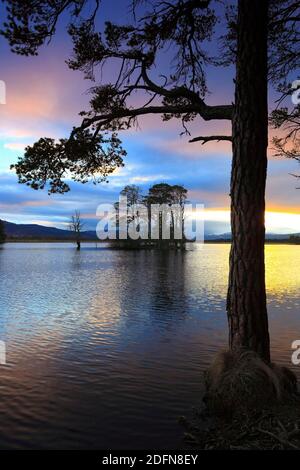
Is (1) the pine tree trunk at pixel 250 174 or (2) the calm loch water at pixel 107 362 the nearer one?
(2) the calm loch water at pixel 107 362

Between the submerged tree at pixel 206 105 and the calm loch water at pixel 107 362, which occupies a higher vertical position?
the submerged tree at pixel 206 105

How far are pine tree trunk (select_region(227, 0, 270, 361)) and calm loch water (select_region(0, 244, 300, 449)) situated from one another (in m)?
2.25

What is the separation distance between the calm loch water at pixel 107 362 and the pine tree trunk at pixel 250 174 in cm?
225

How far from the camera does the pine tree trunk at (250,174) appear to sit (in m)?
7.90

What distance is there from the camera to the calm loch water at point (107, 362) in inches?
286

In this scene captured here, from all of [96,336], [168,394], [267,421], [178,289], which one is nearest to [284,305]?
[178,289]

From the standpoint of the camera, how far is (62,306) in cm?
2181

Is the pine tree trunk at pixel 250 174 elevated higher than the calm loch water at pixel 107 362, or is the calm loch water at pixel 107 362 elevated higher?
the pine tree trunk at pixel 250 174

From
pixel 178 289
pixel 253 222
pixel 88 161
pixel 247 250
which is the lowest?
pixel 178 289

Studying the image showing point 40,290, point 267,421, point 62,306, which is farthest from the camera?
point 40,290

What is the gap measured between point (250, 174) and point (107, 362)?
6929 mm

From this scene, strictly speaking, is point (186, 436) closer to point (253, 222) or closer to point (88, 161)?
point (253, 222)

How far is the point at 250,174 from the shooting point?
7.88m
